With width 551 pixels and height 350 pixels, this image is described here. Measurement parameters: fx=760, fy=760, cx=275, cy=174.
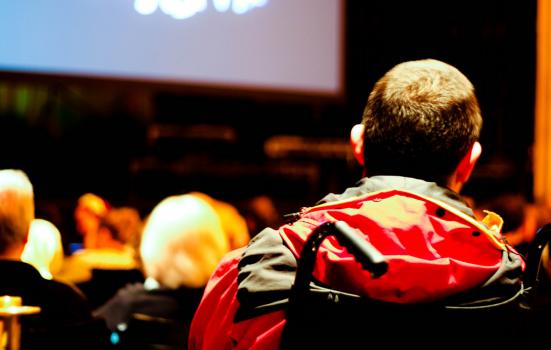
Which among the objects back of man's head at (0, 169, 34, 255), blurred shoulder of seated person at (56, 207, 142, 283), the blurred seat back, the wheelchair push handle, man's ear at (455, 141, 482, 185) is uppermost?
man's ear at (455, 141, 482, 185)

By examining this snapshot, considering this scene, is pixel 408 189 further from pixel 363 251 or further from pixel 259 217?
pixel 259 217

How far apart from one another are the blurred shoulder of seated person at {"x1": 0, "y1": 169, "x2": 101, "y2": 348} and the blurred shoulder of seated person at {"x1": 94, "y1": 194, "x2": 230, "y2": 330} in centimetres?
70

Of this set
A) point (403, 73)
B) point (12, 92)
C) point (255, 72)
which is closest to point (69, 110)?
point (12, 92)

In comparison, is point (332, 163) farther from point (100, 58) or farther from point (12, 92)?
point (100, 58)

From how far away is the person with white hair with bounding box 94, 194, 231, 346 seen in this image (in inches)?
111

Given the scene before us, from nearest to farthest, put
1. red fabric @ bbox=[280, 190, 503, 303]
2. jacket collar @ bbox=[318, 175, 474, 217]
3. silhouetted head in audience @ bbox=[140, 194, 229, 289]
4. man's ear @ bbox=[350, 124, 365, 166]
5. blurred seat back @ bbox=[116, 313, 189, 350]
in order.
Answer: red fabric @ bbox=[280, 190, 503, 303]
jacket collar @ bbox=[318, 175, 474, 217]
man's ear @ bbox=[350, 124, 365, 166]
blurred seat back @ bbox=[116, 313, 189, 350]
silhouetted head in audience @ bbox=[140, 194, 229, 289]

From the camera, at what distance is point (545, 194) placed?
20.5ft

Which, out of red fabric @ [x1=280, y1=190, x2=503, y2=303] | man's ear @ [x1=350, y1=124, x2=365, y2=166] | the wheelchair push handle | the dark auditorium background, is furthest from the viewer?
the dark auditorium background

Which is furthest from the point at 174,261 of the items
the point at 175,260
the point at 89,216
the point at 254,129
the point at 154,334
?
the point at 254,129

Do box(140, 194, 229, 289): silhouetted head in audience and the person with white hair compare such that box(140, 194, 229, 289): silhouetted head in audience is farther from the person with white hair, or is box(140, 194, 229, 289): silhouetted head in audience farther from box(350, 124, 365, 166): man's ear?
box(350, 124, 365, 166): man's ear

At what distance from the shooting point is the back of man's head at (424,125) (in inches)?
46.7

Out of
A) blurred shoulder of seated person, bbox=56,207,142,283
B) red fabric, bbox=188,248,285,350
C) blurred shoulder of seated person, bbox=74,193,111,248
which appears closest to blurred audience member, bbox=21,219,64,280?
red fabric, bbox=188,248,285,350

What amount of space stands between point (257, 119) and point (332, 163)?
1.25m

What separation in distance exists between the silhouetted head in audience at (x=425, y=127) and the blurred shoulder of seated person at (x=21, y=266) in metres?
1.13
